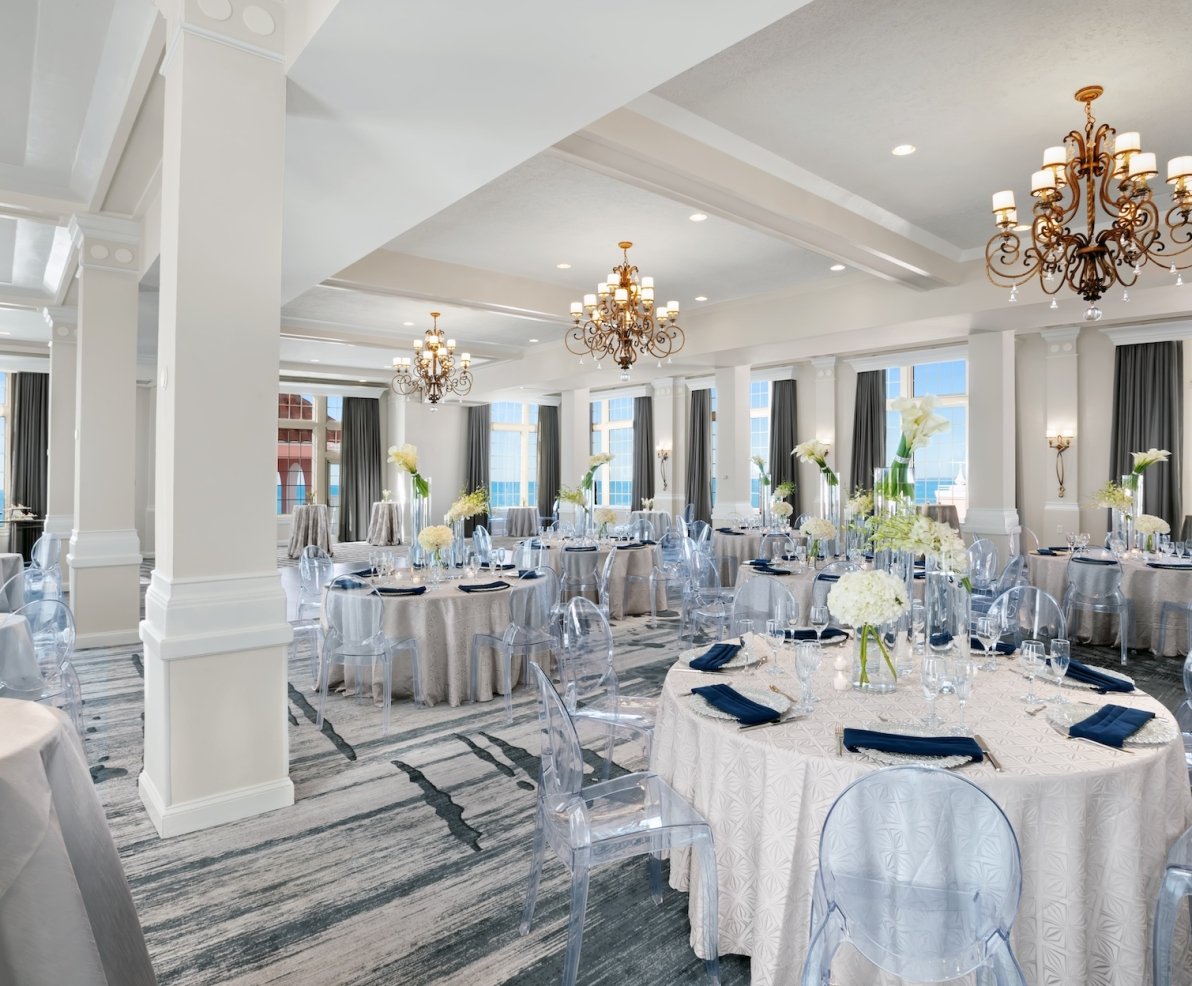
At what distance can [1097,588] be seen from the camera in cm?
617

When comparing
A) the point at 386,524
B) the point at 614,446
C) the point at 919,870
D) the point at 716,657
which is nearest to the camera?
the point at 919,870

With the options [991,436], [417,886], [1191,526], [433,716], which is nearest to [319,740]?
[433,716]

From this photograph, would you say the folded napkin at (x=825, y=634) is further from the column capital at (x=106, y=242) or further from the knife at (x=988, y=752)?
the column capital at (x=106, y=242)

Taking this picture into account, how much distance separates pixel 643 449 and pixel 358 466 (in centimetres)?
635

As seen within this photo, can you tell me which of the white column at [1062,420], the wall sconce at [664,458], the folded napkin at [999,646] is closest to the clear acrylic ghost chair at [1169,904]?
the folded napkin at [999,646]

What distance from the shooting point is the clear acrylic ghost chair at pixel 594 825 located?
2049 millimetres

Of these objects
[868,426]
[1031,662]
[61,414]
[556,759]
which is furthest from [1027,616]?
[61,414]

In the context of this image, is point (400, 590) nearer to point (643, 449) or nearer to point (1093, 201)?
point (1093, 201)

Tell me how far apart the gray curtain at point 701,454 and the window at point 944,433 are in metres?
3.29

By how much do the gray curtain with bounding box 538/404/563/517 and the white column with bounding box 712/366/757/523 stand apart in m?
6.75

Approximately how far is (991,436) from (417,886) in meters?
8.31

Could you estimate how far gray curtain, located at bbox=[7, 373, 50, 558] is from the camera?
40.8 ft

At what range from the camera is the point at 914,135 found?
4.93 m

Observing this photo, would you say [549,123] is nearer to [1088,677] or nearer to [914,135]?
[914,135]
